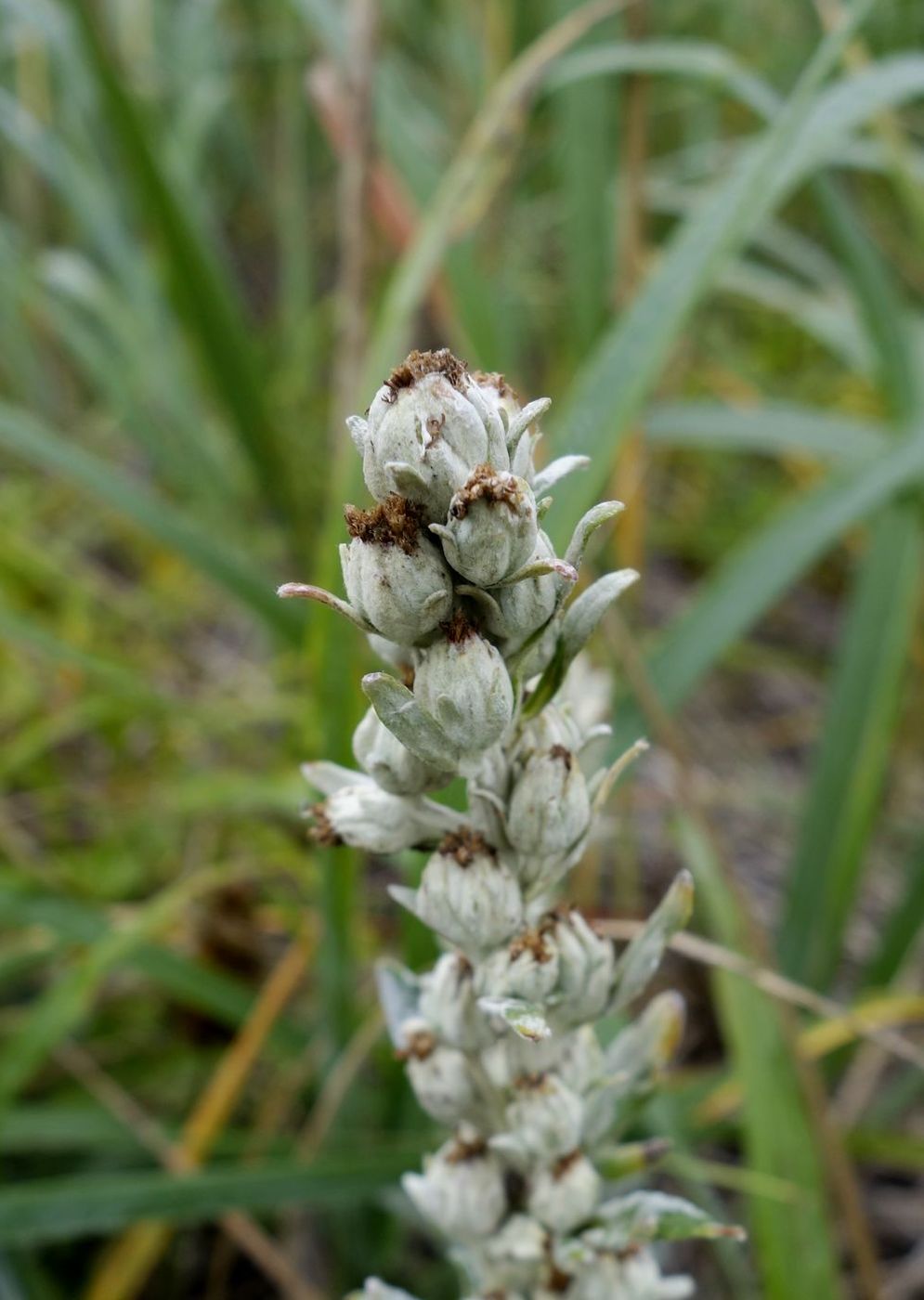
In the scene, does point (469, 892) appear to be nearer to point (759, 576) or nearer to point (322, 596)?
point (322, 596)

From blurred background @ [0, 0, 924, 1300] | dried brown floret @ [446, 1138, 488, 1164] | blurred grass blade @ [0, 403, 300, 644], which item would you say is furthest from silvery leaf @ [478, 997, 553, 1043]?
blurred grass blade @ [0, 403, 300, 644]

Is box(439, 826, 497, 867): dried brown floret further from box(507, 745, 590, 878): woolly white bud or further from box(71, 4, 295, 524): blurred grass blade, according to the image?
box(71, 4, 295, 524): blurred grass blade

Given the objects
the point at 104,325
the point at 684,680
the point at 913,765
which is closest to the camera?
the point at 684,680

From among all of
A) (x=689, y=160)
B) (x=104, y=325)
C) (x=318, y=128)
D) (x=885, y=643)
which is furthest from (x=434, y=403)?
(x=318, y=128)

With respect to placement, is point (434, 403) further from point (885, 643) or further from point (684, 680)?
point (885, 643)

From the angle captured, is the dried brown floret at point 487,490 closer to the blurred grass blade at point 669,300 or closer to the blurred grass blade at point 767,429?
the blurred grass blade at point 669,300

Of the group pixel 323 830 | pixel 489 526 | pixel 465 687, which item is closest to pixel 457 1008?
pixel 323 830

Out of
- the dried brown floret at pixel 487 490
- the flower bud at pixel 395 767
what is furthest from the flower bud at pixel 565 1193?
the dried brown floret at pixel 487 490
